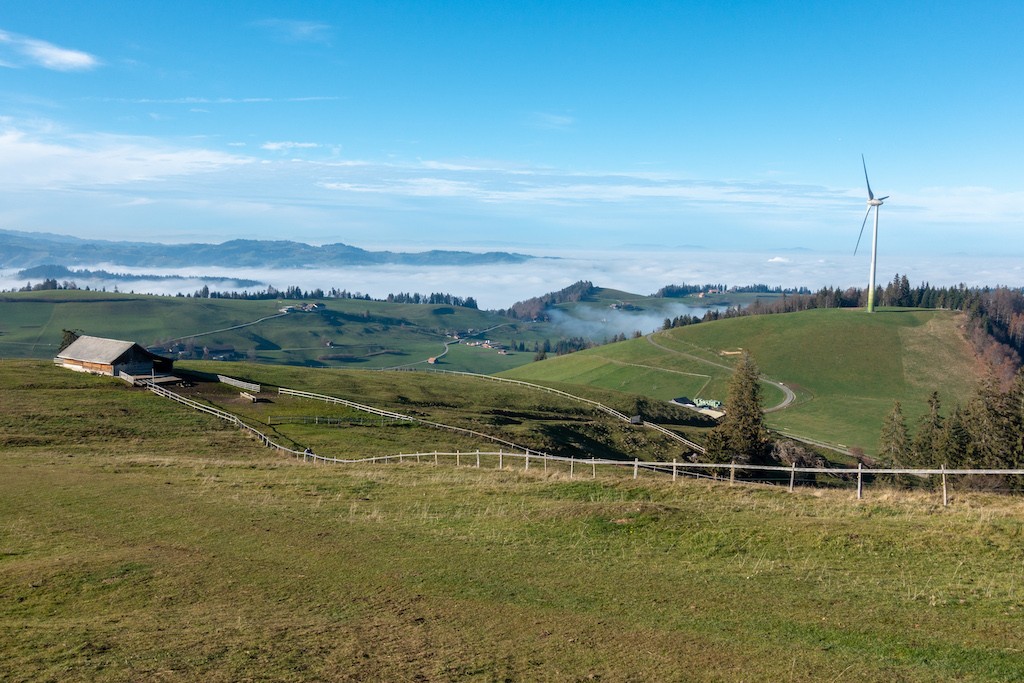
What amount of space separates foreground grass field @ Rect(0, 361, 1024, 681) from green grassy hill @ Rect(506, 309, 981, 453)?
97543 millimetres

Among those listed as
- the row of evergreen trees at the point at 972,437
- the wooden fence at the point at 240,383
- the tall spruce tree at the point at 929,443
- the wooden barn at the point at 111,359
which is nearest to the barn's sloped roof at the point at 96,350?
the wooden barn at the point at 111,359

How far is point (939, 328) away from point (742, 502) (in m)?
184

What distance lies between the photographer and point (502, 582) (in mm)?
22594

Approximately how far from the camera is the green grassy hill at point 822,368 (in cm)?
13888

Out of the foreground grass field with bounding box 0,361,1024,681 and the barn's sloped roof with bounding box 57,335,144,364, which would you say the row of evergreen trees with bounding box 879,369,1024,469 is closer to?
the foreground grass field with bounding box 0,361,1024,681

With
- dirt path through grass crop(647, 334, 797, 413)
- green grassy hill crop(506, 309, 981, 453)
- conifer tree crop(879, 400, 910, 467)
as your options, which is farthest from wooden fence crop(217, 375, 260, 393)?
dirt path through grass crop(647, 334, 797, 413)

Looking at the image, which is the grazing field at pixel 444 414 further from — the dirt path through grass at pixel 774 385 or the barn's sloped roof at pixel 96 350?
the dirt path through grass at pixel 774 385

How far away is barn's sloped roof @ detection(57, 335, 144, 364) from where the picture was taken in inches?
3381

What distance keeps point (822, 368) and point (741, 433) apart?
105934 millimetres

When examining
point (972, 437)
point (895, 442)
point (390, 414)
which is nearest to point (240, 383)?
point (390, 414)

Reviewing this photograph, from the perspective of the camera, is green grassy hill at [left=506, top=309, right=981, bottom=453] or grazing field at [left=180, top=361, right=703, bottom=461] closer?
grazing field at [left=180, top=361, right=703, bottom=461]

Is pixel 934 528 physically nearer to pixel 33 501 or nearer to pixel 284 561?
pixel 284 561

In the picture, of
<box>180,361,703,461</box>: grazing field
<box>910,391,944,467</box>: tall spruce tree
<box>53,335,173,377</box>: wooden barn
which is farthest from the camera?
<box>53,335,173,377</box>: wooden barn

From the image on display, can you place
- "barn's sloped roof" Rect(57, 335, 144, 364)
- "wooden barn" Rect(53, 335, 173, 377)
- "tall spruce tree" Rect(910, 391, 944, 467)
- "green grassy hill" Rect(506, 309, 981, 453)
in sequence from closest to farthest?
"tall spruce tree" Rect(910, 391, 944, 467) → "wooden barn" Rect(53, 335, 173, 377) → "barn's sloped roof" Rect(57, 335, 144, 364) → "green grassy hill" Rect(506, 309, 981, 453)
